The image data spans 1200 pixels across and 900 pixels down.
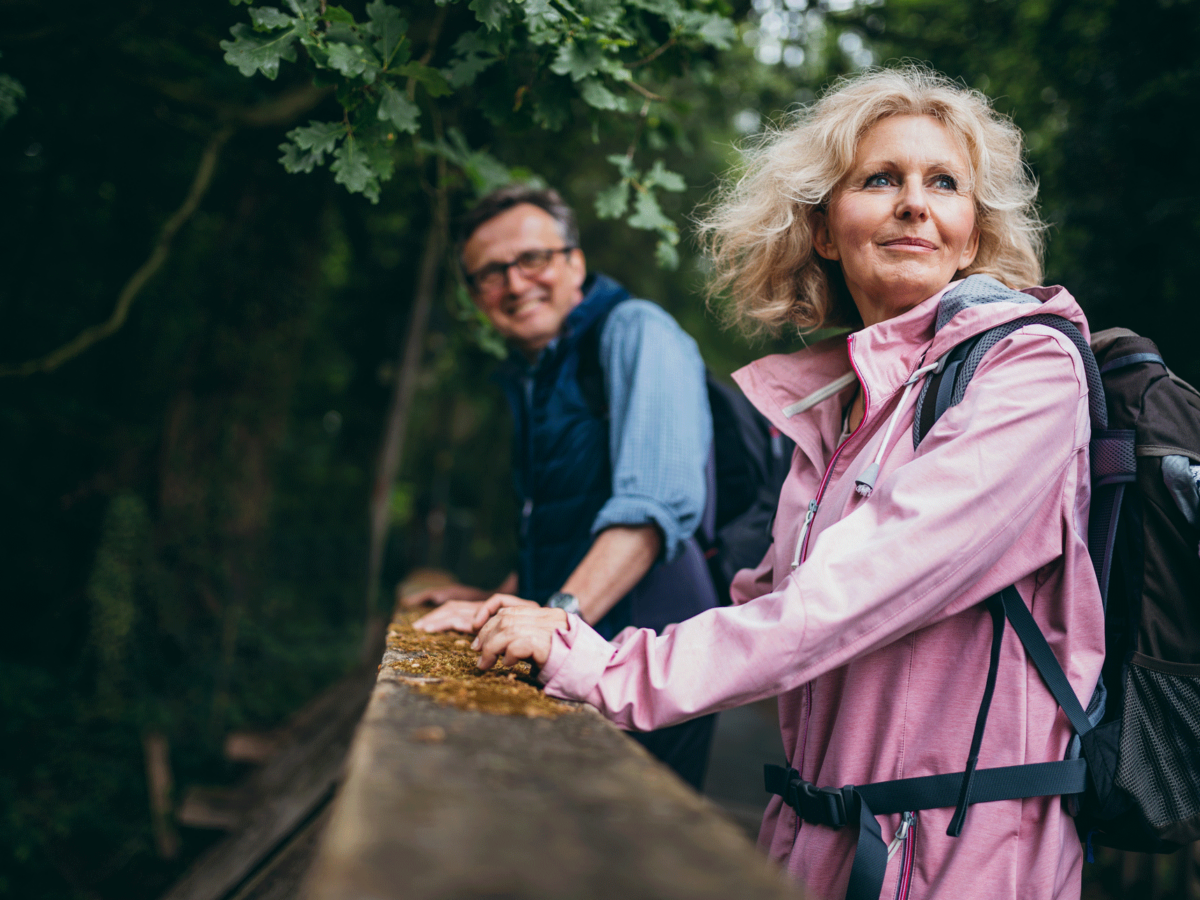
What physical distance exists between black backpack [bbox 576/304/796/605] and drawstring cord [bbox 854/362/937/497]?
0.96m

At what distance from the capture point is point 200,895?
2.82 m

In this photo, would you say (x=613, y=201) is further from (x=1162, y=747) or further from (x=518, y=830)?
(x=518, y=830)

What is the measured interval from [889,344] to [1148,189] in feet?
11.3

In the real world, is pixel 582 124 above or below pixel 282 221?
above

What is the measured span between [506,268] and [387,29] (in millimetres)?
944

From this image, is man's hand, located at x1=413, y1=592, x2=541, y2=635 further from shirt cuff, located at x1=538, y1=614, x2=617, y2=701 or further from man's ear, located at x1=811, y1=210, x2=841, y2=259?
man's ear, located at x1=811, y1=210, x2=841, y2=259

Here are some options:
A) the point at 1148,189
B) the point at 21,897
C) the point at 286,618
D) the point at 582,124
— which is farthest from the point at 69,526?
the point at 1148,189

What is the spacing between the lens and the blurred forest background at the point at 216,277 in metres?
3.60

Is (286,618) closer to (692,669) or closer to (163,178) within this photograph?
(163,178)

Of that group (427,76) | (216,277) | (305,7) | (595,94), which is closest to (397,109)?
(427,76)

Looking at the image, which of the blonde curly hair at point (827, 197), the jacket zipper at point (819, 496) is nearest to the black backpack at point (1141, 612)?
the jacket zipper at point (819, 496)

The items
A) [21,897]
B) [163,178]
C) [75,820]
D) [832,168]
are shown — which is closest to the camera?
[832,168]

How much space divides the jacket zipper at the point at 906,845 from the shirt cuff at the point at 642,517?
0.89 m

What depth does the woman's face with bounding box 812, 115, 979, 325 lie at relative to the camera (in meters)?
1.49
